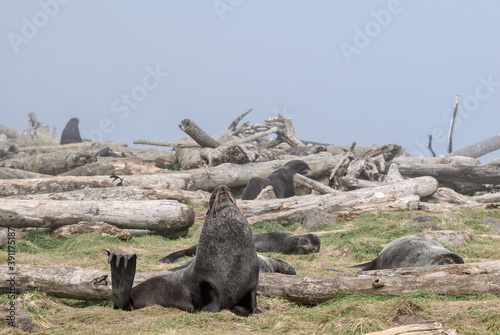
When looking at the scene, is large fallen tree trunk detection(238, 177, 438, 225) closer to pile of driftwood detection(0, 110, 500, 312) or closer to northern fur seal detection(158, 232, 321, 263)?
pile of driftwood detection(0, 110, 500, 312)

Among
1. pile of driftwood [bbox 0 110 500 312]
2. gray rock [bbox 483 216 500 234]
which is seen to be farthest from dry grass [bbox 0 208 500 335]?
gray rock [bbox 483 216 500 234]

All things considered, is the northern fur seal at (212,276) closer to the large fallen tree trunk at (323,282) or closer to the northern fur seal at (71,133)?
the large fallen tree trunk at (323,282)

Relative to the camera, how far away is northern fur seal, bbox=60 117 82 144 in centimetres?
3973

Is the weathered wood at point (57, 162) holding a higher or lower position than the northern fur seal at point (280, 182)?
higher

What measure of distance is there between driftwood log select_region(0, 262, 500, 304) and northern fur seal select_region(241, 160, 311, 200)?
9.05 metres

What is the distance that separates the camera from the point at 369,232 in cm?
1095

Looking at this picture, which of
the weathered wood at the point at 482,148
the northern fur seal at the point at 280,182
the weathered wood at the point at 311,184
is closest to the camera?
the northern fur seal at the point at 280,182

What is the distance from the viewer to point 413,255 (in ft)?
24.9

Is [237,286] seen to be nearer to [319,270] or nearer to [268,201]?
[319,270]

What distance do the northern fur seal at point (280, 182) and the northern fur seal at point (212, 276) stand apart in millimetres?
9437

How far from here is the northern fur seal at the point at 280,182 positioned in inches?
602

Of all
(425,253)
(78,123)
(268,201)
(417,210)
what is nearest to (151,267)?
(425,253)

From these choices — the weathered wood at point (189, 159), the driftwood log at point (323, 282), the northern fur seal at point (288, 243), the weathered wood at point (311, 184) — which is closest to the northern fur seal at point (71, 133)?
the weathered wood at point (189, 159)

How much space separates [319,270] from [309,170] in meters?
9.92
